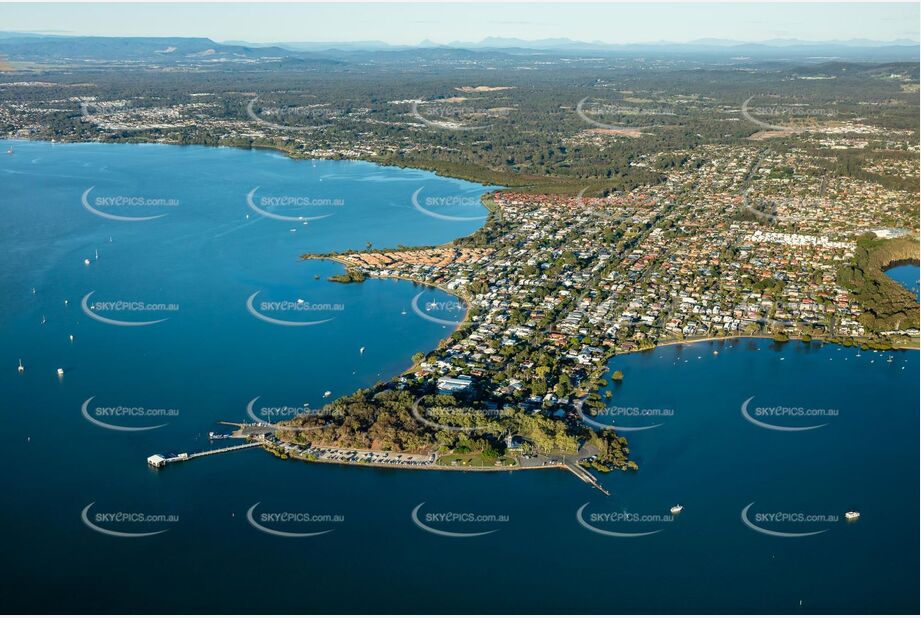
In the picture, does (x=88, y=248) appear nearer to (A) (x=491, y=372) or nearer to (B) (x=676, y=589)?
(A) (x=491, y=372)

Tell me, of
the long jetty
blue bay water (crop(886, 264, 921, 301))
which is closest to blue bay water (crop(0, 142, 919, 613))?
the long jetty

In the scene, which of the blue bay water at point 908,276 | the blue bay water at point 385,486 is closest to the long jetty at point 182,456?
the blue bay water at point 385,486

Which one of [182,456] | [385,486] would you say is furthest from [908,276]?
[182,456]

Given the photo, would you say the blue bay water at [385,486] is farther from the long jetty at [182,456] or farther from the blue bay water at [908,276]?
the blue bay water at [908,276]

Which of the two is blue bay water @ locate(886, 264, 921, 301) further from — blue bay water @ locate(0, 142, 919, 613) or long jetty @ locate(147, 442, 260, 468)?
long jetty @ locate(147, 442, 260, 468)

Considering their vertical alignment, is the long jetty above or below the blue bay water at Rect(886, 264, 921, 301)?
below

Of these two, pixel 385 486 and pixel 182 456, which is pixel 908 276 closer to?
pixel 385 486

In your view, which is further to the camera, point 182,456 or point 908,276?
point 908,276

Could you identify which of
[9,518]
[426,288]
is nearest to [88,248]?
[426,288]
